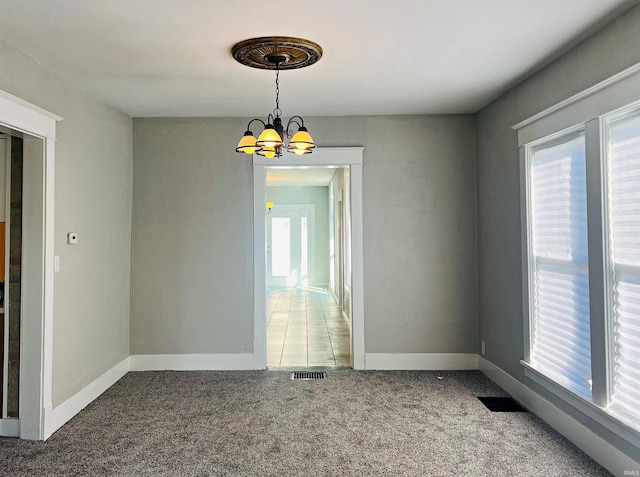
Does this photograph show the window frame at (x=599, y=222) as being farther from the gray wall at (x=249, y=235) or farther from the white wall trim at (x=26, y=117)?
the white wall trim at (x=26, y=117)

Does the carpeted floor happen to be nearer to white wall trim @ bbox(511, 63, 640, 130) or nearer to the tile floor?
the tile floor

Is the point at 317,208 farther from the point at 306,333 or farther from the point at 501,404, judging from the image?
the point at 501,404

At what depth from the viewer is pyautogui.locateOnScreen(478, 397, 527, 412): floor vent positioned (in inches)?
130

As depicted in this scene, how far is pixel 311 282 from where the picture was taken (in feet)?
36.7

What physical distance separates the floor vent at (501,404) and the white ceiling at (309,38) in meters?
2.50

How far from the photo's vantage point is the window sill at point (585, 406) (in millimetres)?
2262

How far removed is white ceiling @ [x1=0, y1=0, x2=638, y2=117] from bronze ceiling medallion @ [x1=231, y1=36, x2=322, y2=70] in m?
0.06

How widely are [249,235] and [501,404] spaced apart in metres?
2.68

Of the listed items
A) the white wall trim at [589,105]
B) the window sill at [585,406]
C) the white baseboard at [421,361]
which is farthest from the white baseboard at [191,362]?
the white wall trim at [589,105]

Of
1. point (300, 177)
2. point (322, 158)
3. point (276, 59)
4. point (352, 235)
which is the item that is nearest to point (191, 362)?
point (352, 235)

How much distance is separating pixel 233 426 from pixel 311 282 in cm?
817

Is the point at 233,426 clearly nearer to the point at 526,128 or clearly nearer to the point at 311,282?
the point at 526,128

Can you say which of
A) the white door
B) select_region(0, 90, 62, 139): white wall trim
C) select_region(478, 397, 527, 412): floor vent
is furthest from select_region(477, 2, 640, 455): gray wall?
the white door

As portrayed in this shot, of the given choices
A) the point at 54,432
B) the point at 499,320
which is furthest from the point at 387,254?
the point at 54,432
